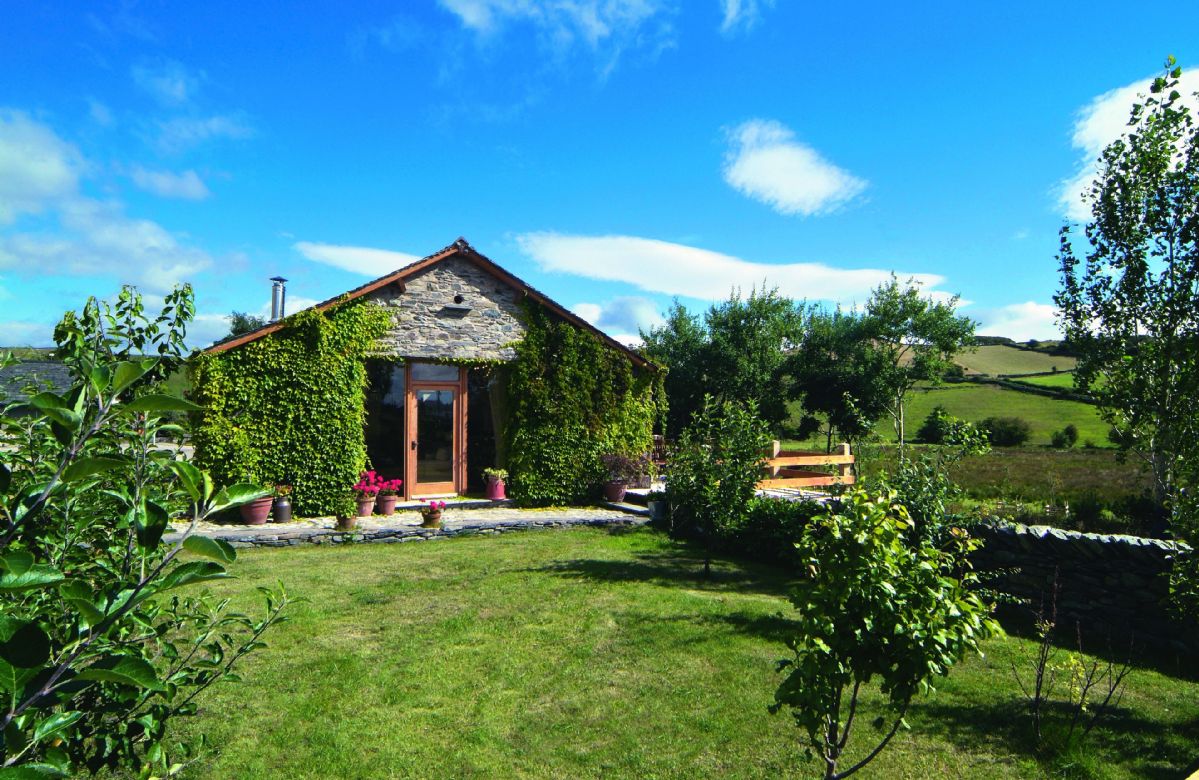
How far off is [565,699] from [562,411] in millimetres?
10169

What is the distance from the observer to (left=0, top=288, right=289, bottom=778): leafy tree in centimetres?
138

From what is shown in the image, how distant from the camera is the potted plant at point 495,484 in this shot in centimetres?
1522

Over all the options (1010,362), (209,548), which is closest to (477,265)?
(209,548)

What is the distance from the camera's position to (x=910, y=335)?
1233 inches

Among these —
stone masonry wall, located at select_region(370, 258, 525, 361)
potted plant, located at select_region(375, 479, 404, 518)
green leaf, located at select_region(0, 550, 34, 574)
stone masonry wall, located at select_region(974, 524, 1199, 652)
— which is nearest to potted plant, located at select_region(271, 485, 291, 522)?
potted plant, located at select_region(375, 479, 404, 518)

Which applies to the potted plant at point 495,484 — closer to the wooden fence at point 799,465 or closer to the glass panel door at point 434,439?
the glass panel door at point 434,439

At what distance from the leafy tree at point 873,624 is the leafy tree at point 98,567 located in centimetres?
267

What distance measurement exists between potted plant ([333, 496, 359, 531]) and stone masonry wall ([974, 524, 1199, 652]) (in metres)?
10.1

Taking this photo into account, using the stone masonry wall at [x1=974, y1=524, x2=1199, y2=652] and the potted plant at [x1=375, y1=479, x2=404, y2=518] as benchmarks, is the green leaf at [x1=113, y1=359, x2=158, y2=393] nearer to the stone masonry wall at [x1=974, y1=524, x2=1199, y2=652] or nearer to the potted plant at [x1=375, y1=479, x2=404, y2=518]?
the stone masonry wall at [x1=974, y1=524, x2=1199, y2=652]

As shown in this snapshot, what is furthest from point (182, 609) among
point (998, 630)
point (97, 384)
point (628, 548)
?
point (628, 548)

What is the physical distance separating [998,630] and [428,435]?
12903 millimetres

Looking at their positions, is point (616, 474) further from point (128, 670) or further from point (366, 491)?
point (128, 670)

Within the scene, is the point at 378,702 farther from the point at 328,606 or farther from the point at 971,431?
the point at 971,431

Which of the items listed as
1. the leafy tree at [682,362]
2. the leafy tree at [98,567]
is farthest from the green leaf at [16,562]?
the leafy tree at [682,362]
